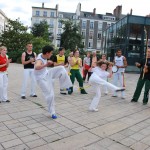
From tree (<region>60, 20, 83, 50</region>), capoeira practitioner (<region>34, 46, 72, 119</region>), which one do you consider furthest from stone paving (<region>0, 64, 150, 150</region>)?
tree (<region>60, 20, 83, 50</region>)

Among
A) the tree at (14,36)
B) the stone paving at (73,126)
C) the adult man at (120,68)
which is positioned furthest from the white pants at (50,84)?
the tree at (14,36)

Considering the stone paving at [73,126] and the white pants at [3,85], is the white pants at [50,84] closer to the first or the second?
the stone paving at [73,126]

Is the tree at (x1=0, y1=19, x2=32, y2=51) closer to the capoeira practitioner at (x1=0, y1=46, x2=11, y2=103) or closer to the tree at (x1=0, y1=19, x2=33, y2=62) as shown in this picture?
the tree at (x1=0, y1=19, x2=33, y2=62)

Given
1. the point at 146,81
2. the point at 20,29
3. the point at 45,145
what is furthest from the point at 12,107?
the point at 20,29

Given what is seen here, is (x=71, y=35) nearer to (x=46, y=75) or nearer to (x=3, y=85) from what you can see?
(x=3, y=85)

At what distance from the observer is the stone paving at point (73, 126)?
448 cm

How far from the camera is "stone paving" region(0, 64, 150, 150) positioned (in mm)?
4484

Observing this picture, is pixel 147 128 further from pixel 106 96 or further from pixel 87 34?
pixel 87 34

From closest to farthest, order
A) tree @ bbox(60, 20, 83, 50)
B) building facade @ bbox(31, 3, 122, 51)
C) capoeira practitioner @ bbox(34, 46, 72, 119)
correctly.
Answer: capoeira practitioner @ bbox(34, 46, 72, 119)
tree @ bbox(60, 20, 83, 50)
building facade @ bbox(31, 3, 122, 51)

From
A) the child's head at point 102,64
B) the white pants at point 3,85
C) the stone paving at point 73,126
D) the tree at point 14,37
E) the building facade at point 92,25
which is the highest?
the building facade at point 92,25

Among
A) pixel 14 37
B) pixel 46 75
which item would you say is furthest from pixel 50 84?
pixel 14 37

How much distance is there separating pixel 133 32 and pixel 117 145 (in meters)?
22.0

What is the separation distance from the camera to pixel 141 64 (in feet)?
27.6

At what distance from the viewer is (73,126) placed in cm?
547
